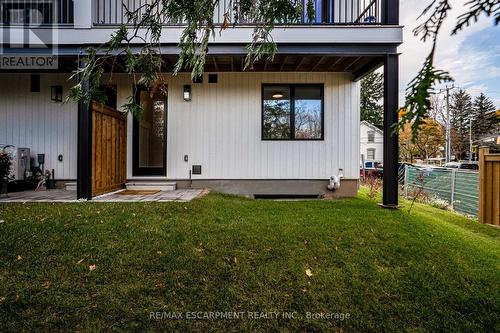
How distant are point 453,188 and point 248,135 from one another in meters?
4.81

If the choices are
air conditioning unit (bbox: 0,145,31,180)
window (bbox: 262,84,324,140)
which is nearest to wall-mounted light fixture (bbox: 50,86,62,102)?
air conditioning unit (bbox: 0,145,31,180)

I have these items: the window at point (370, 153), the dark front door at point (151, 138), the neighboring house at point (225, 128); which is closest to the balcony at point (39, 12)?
the neighboring house at point (225, 128)

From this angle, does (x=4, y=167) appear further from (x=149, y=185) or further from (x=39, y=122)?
(x=149, y=185)

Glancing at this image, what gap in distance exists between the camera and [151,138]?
6.07m

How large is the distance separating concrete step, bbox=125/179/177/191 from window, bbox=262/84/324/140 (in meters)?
2.32

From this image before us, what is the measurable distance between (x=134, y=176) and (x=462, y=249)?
5807mm

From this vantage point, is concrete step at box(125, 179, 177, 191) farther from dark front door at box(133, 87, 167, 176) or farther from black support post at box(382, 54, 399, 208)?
black support post at box(382, 54, 399, 208)

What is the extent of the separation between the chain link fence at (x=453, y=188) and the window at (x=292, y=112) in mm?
2410

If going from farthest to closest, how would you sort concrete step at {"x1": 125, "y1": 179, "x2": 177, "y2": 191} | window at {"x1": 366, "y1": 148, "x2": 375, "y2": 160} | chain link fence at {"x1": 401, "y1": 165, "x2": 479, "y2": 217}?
window at {"x1": 366, "y1": 148, "x2": 375, "y2": 160} < concrete step at {"x1": 125, "y1": 179, "x2": 177, "y2": 191} < chain link fence at {"x1": 401, "y1": 165, "x2": 479, "y2": 217}

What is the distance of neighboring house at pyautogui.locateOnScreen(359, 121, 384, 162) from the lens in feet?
85.2

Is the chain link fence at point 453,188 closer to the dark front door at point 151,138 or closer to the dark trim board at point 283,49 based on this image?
the dark trim board at point 283,49

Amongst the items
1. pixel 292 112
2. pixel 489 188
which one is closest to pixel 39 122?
pixel 292 112

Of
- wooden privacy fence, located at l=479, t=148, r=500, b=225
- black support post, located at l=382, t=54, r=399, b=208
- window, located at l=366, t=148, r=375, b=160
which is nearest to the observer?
wooden privacy fence, located at l=479, t=148, r=500, b=225

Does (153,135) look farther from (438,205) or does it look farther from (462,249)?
(438,205)
